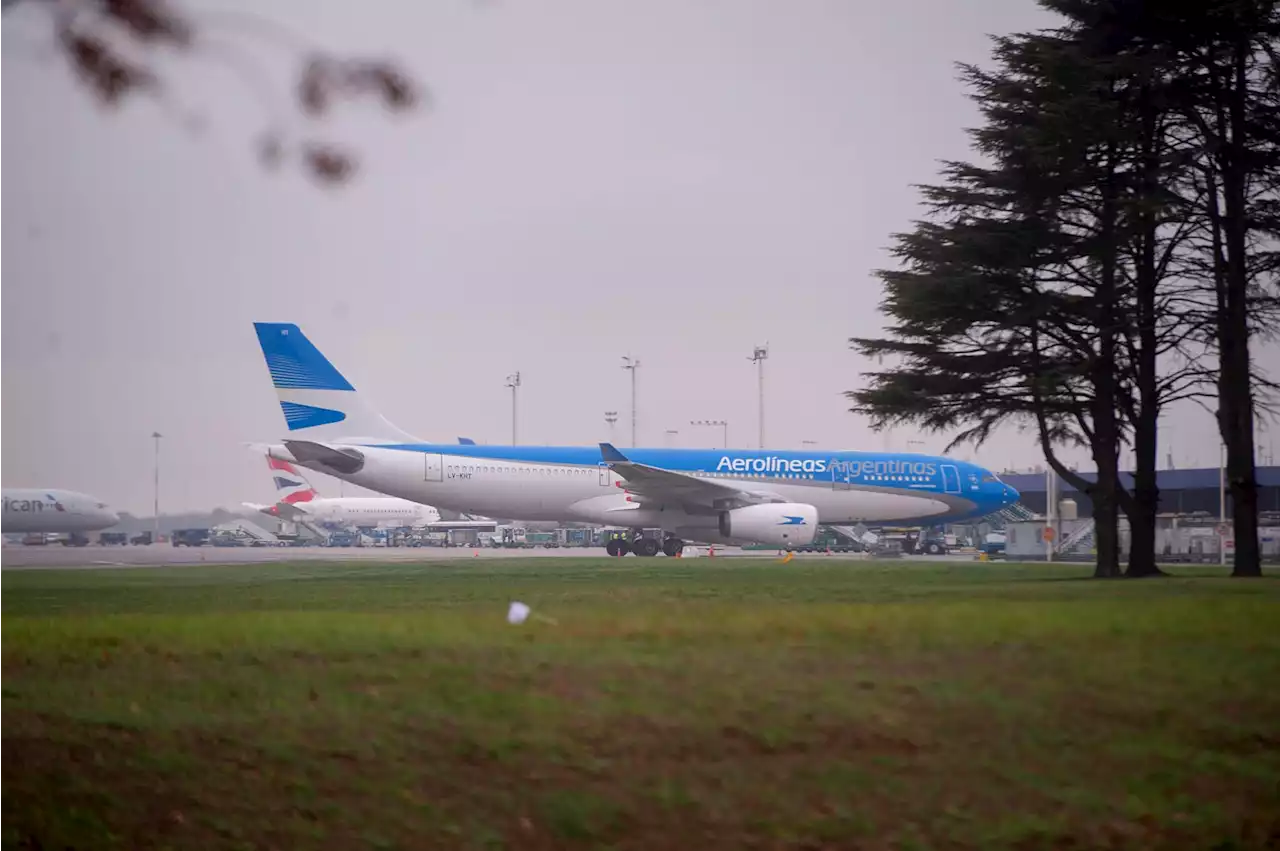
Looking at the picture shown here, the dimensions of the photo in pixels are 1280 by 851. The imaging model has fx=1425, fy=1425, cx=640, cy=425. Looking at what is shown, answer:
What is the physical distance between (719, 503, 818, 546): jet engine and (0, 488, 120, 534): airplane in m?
22.6

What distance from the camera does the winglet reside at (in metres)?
43.6

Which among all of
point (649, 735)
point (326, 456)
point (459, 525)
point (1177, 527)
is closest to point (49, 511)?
point (649, 735)

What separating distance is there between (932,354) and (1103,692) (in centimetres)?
2108

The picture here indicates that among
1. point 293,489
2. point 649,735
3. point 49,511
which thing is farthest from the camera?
point 293,489

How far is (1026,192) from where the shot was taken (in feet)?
92.4

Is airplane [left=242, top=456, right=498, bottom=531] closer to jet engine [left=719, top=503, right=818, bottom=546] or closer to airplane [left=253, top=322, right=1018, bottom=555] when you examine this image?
airplane [left=253, top=322, right=1018, bottom=555]

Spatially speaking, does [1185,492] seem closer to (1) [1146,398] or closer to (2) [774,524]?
(2) [774,524]

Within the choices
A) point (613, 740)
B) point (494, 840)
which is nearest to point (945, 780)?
point (613, 740)

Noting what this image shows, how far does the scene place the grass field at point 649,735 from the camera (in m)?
7.15

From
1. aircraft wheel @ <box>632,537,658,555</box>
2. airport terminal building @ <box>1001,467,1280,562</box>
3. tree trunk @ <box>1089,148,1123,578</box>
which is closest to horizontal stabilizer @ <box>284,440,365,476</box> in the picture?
aircraft wheel @ <box>632,537,658,555</box>

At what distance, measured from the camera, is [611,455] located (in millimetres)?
44812

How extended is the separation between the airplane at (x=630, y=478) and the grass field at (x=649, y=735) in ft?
101

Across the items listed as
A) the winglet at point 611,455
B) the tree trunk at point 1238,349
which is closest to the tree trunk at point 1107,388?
the tree trunk at point 1238,349

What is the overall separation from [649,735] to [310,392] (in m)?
37.6
